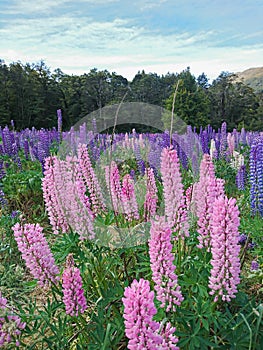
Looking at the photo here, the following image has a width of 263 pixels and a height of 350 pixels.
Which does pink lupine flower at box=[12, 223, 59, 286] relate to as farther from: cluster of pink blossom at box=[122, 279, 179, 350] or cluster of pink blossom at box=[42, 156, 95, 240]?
cluster of pink blossom at box=[122, 279, 179, 350]

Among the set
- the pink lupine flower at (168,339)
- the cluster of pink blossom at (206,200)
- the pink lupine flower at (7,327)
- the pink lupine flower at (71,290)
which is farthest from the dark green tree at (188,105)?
the pink lupine flower at (168,339)

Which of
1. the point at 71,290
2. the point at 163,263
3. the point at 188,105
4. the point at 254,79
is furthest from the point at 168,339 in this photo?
the point at 254,79

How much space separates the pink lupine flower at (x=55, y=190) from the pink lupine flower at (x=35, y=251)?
0.27 meters

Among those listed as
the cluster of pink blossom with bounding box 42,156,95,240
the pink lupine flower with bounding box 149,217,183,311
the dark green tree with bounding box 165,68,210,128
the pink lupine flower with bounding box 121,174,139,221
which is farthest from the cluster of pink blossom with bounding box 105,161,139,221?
the dark green tree with bounding box 165,68,210,128

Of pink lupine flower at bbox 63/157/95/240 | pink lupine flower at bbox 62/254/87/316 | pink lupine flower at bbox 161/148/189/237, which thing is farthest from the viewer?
pink lupine flower at bbox 63/157/95/240

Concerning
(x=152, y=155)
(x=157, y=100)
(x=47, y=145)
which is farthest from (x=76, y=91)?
(x=152, y=155)

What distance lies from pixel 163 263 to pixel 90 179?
110 cm

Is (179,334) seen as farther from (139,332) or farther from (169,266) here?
(139,332)

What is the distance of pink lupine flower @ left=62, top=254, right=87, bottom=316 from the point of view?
184cm

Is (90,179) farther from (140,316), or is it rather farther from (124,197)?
(140,316)

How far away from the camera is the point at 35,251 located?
6.33ft

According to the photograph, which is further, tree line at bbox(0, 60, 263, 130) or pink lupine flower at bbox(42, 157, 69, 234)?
tree line at bbox(0, 60, 263, 130)

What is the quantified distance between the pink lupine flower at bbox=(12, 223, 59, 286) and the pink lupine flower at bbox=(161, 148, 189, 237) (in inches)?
28.6

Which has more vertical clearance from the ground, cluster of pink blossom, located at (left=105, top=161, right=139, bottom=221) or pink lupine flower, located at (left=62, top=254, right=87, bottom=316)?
cluster of pink blossom, located at (left=105, top=161, right=139, bottom=221)
